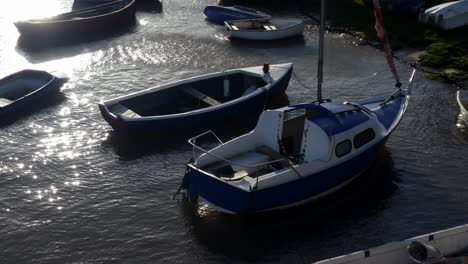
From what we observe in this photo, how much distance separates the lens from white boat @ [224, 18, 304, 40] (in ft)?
123

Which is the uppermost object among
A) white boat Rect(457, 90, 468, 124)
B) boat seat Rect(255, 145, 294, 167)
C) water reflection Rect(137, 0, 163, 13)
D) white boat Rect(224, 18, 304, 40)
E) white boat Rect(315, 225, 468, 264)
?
water reflection Rect(137, 0, 163, 13)

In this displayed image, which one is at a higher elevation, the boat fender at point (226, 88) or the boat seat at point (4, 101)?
the boat fender at point (226, 88)

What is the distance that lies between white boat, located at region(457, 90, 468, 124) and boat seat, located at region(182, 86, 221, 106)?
37.0 feet

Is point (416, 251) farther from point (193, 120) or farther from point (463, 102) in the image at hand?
point (463, 102)

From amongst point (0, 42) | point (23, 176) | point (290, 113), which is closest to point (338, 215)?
point (290, 113)

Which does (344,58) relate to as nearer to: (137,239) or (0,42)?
(137,239)

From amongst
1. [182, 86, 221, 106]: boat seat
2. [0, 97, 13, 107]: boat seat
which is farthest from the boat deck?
[0, 97, 13, 107]: boat seat

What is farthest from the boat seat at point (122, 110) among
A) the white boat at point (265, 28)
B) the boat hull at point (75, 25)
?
the boat hull at point (75, 25)

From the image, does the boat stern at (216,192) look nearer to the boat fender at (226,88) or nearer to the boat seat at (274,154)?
the boat seat at (274,154)

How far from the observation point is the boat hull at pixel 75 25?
3794cm

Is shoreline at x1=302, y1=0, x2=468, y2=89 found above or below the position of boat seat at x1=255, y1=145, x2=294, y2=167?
above

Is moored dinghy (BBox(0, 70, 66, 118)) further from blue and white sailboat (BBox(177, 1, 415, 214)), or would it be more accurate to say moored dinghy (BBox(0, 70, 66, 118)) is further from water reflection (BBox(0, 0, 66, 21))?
water reflection (BBox(0, 0, 66, 21))

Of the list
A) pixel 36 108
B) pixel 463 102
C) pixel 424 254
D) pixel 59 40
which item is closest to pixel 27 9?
pixel 59 40

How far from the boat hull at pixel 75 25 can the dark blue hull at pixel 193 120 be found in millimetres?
15528
